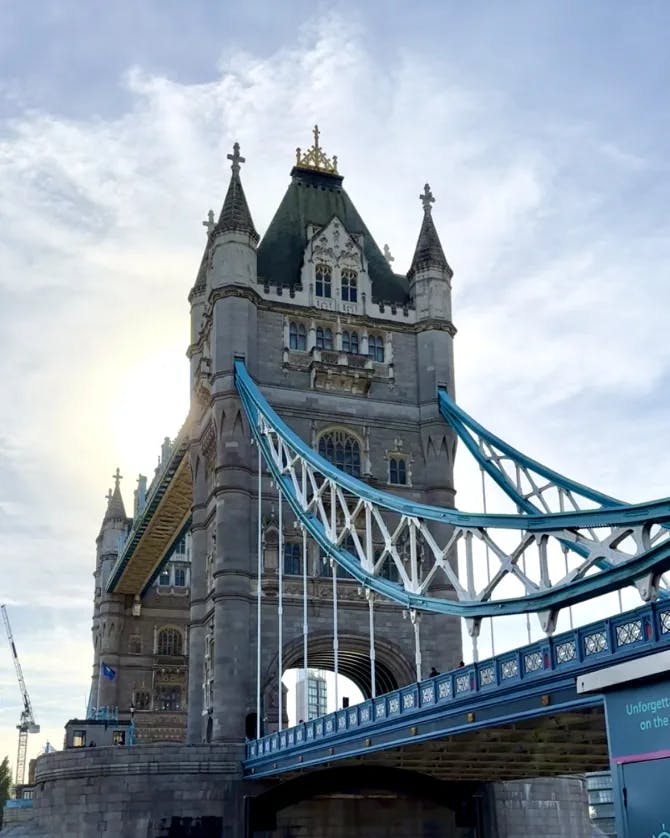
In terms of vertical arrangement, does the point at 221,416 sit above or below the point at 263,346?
below

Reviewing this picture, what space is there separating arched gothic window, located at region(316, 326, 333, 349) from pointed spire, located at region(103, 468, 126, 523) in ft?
136

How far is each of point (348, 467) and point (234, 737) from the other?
1346cm

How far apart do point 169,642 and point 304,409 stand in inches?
1384

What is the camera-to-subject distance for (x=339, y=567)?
1948 inches

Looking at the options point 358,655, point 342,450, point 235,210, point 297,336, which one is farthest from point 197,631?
point 235,210

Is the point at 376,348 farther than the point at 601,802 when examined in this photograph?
No

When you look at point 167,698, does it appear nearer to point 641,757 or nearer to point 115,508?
point 115,508

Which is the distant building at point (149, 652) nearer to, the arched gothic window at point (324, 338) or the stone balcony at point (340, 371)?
the arched gothic window at point (324, 338)

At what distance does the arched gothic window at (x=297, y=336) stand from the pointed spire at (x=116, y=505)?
1630 inches

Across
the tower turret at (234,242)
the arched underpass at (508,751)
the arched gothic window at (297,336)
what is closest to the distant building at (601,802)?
the arched gothic window at (297,336)

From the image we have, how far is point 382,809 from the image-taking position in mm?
42906

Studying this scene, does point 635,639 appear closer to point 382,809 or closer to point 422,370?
point 382,809

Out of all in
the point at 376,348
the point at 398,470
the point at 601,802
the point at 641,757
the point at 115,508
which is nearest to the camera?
the point at 641,757

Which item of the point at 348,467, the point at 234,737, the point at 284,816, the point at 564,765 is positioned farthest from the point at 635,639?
the point at 348,467
